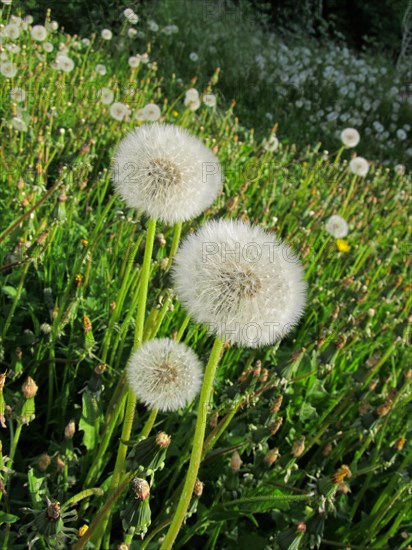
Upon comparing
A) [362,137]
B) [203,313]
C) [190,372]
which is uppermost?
[203,313]

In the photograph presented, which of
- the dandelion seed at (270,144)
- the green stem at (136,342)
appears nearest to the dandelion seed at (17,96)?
the dandelion seed at (270,144)

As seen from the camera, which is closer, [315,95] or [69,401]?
[69,401]

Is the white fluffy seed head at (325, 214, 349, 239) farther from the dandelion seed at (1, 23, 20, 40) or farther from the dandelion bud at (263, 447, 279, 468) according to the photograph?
the dandelion seed at (1, 23, 20, 40)

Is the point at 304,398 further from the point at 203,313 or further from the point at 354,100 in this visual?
the point at 354,100

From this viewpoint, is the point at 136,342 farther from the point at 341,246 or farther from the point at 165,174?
the point at 341,246

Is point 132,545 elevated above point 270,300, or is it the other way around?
point 270,300

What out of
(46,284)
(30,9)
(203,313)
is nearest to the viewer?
(203,313)

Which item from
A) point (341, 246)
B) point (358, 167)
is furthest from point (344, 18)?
point (341, 246)

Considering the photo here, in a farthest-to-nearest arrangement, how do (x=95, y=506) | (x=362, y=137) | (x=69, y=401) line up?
(x=362, y=137) → (x=69, y=401) → (x=95, y=506)

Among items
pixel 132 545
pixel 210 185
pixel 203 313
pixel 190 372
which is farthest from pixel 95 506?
pixel 210 185
